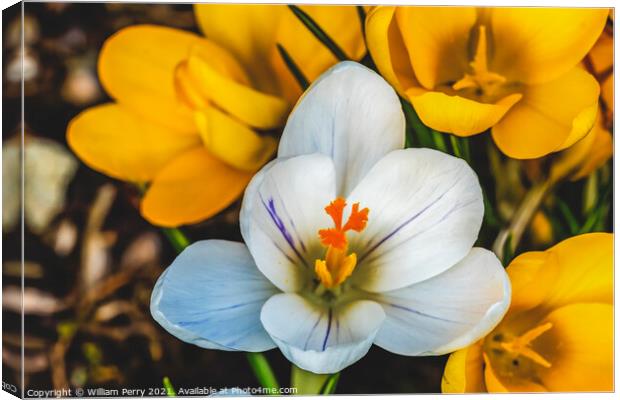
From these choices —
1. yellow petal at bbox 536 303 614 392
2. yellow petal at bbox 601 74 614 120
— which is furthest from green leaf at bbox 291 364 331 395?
yellow petal at bbox 601 74 614 120

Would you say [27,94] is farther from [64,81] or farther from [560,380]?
[560,380]

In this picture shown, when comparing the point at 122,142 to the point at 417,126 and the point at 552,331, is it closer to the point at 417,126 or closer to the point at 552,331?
the point at 417,126

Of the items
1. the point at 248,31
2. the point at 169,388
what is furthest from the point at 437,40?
the point at 169,388

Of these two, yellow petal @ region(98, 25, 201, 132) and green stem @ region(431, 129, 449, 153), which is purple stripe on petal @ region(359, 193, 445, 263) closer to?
green stem @ region(431, 129, 449, 153)

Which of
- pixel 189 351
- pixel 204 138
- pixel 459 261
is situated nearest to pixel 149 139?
pixel 204 138

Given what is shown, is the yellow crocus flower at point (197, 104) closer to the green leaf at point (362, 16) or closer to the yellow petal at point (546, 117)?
the green leaf at point (362, 16)

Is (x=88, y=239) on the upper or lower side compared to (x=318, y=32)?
lower
